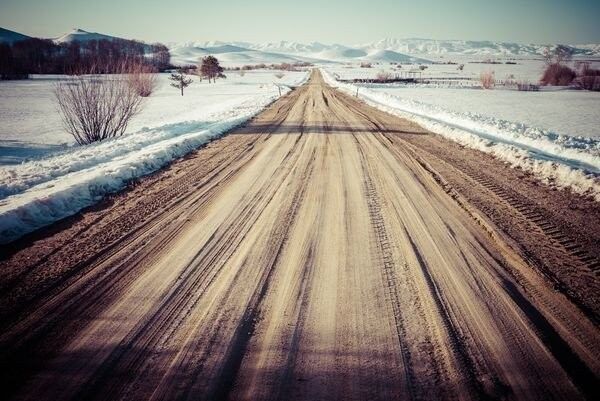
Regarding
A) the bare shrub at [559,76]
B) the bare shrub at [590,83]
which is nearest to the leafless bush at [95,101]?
the bare shrub at [590,83]

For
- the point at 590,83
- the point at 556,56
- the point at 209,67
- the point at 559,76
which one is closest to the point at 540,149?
the point at 590,83

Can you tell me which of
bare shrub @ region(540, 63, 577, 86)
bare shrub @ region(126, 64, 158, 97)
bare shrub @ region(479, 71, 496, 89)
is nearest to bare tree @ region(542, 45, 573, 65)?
bare shrub @ region(540, 63, 577, 86)

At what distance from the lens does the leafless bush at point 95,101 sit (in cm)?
1119

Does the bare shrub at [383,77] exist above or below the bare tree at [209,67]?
below

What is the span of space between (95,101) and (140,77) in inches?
91.0

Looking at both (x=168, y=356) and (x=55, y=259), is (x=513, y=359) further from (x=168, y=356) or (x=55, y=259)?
(x=55, y=259)

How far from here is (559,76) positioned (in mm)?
36500

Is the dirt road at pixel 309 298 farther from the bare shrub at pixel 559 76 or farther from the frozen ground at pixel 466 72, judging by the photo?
the frozen ground at pixel 466 72

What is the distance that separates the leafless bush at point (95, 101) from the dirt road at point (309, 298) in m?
8.09

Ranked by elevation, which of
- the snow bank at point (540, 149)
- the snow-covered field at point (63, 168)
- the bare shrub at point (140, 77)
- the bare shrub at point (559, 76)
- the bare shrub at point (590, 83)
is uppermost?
the bare shrub at point (559, 76)

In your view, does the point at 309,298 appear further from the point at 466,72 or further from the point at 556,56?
the point at 556,56

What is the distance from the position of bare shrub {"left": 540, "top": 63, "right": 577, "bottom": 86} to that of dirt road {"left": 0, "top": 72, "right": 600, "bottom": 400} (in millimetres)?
41839

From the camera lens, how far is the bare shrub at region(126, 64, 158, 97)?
41.6 feet

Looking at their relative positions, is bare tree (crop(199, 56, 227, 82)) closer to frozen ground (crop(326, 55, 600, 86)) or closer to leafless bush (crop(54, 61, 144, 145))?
frozen ground (crop(326, 55, 600, 86))
